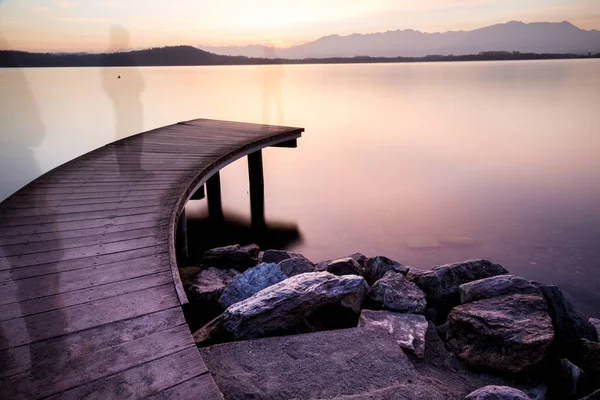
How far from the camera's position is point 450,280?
4.82 m

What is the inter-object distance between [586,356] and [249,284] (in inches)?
118

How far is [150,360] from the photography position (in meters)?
2.34

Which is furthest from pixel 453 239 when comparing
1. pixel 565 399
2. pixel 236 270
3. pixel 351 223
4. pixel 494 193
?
pixel 565 399

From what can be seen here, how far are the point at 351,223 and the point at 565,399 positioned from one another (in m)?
6.78

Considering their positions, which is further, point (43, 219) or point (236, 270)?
point (236, 270)

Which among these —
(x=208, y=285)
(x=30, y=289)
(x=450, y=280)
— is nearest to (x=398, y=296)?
(x=450, y=280)

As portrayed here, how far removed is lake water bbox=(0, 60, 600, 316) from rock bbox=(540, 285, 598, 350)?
2563mm

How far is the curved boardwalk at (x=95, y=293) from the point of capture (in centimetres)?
222

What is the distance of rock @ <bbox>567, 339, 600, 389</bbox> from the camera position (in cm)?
344

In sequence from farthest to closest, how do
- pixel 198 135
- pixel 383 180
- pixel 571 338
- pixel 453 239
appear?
pixel 383 180, pixel 198 135, pixel 453 239, pixel 571 338

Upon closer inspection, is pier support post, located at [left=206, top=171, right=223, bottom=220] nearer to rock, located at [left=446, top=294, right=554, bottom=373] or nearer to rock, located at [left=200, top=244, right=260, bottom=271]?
rock, located at [left=200, top=244, right=260, bottom=271]

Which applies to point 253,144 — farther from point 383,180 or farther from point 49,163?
point 49,163

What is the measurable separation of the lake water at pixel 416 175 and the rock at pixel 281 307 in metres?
4.04

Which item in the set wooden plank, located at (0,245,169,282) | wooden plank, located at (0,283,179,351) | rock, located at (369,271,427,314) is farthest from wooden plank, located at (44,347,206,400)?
rock, located at (369,271,427,314)
